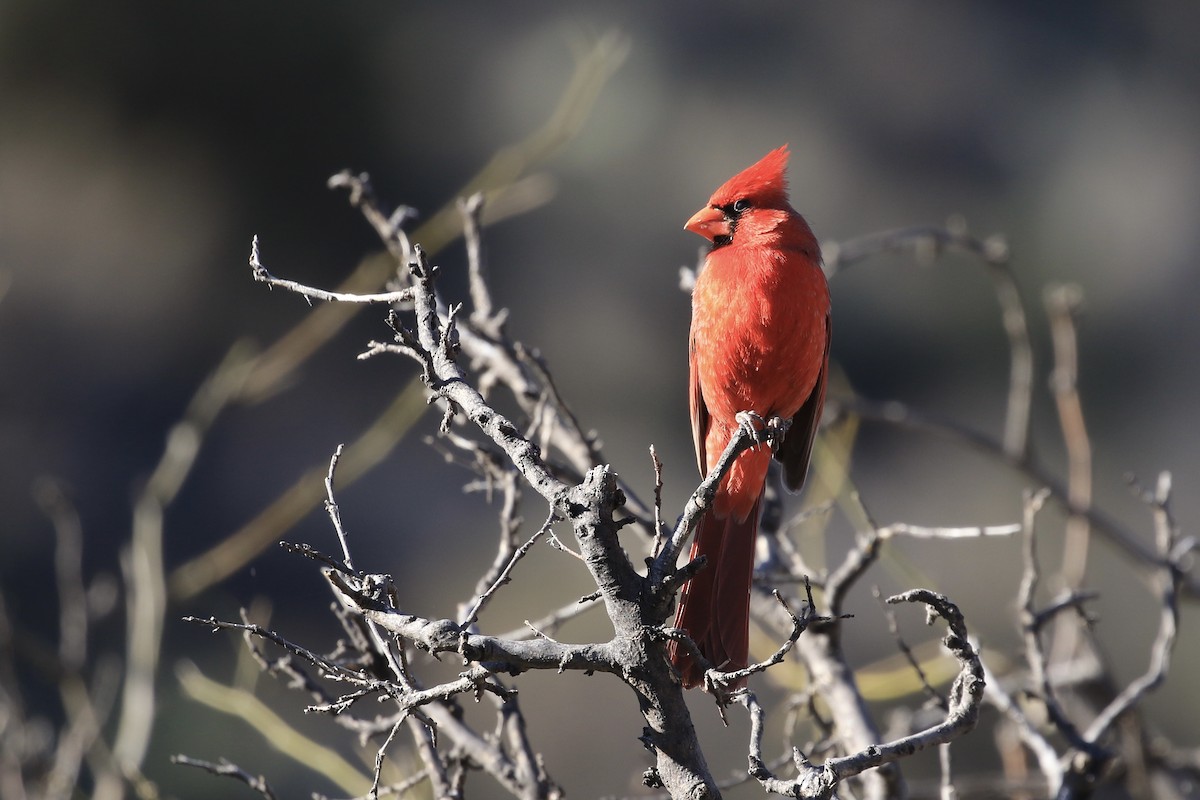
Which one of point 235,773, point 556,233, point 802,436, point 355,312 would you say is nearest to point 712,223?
point 802,436

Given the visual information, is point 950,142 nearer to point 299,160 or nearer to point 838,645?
point 299,160

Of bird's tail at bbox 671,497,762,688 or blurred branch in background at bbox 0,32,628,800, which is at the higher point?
blurred branch in background at bbox 0,32,628,800

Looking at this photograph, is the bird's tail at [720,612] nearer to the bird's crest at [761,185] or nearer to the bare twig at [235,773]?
the bare twig at [235,773]

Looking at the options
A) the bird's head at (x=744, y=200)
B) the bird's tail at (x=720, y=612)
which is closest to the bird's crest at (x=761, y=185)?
the bird's head at (x=744, y=200)

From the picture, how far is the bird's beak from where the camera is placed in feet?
9.09

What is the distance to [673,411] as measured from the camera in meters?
8.88

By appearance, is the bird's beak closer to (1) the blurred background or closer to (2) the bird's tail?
(2) the bird's tail

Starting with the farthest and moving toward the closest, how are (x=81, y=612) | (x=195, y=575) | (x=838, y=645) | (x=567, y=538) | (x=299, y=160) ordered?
(x=299, y=160)
(x=567, y=538)
(x=195, y=575)
(x=81, y=612)
(x=838, y=645)

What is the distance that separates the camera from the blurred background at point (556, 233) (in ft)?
28.6

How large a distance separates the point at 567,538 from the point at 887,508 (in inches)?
120

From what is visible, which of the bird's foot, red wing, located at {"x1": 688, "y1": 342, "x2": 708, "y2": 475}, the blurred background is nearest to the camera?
the bird's foot

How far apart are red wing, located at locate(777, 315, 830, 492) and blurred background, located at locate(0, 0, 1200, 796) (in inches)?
206

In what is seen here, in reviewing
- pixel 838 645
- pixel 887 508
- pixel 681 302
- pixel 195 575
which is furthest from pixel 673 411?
pixel 838 645

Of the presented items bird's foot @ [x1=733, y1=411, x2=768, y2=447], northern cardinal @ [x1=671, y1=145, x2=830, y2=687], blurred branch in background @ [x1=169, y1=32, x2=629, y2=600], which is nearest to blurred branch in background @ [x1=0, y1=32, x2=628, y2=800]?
blurred branch in background @ [x1=169, y1=32, x2=629, y2=600]
